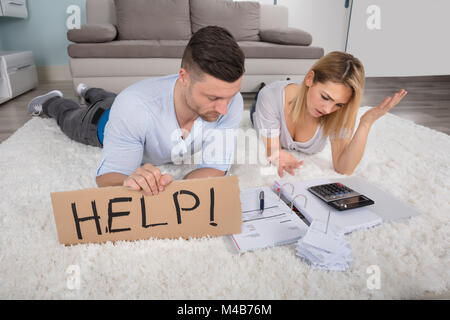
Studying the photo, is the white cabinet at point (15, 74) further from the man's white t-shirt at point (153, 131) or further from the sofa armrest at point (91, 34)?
the man's white t-shirt at point (153, 131)

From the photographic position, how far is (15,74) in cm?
244

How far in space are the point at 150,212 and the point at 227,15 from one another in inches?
101

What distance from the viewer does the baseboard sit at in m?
3.25

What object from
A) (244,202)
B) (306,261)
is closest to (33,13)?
(244,202)

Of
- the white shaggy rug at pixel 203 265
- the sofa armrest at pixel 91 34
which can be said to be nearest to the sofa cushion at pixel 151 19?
the sofa armrest at pixel 91 34

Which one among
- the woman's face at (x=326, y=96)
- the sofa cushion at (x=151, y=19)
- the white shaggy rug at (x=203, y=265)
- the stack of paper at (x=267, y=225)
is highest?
the sofa cushion at (x=151, y=19)

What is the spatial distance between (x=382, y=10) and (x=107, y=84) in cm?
331

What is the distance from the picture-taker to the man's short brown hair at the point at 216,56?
70cm

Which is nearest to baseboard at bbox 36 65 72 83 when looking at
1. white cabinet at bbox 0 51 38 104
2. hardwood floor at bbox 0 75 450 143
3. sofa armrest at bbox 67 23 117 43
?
hardwood floor at bbox 0 75 450 143

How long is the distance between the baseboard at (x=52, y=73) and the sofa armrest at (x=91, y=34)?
1.19 meters

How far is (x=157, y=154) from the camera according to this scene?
1002 millimetres

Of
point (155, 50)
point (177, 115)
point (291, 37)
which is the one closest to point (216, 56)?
point (177, 115)

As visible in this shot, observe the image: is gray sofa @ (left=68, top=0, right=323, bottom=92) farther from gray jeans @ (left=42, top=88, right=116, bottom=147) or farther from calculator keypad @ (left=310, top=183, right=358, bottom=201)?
calculator keypad @ (left=310, top=183, right=358, bottom=201)

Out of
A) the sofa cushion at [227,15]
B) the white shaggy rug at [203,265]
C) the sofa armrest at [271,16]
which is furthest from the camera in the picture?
the sofa armrest at [271,16]
